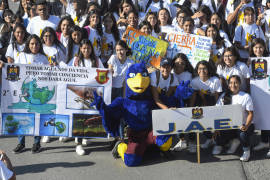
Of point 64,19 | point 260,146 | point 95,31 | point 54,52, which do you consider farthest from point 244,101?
point 64,19

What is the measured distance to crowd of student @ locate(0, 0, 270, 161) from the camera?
6062 millimetres

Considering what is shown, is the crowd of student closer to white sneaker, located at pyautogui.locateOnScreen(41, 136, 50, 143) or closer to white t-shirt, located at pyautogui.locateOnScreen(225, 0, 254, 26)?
white t-shirt, located at pyautogui.locateOnScreen(225, 0, 254, 26)

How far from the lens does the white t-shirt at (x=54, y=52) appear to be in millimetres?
6449

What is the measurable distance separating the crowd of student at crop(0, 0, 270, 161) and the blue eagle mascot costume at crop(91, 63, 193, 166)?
222 millimetres

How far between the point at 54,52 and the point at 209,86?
2533 millimetres

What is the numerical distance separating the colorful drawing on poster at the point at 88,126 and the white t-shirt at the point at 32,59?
39.4 inches

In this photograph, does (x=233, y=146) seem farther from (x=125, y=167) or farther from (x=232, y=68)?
(x=125, y=167)

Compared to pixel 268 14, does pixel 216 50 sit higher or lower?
lower

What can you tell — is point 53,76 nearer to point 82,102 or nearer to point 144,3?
point 82,102

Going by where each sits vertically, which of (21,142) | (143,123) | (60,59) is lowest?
(21,142)

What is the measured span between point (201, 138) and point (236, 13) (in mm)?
2868

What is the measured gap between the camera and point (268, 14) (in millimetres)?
7859

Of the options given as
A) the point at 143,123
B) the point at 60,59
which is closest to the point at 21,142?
the point at 60,59

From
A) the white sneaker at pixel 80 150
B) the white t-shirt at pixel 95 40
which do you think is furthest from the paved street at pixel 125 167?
the white t-shirt at pixel 95 40
